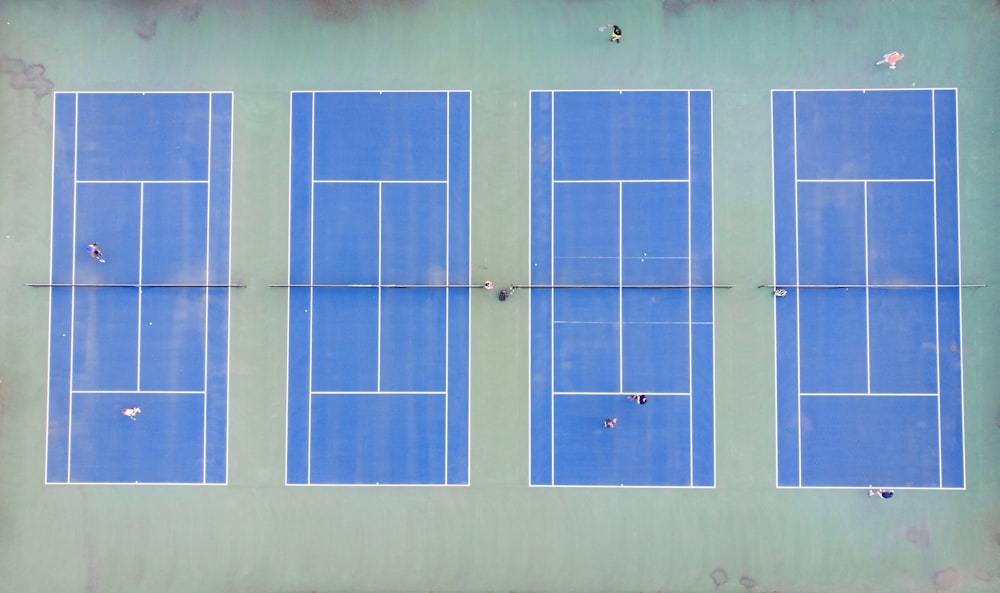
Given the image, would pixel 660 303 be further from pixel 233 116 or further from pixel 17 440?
pixel 17 440

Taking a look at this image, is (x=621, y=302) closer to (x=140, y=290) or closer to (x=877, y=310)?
(x=877, y=310)

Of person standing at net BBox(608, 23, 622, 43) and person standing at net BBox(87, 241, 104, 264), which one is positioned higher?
person standing at net BBox(608, 23, 622, 43)

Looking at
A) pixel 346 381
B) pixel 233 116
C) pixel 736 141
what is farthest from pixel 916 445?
pixel 233 116

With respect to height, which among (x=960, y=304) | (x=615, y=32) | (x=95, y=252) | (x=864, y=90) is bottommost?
(x=960, y=304)

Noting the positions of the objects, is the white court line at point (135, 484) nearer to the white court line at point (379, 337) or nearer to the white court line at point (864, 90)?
the white court line at point (379, 337)

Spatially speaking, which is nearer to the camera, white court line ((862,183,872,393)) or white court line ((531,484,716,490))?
white court line ((862,183,872,393))

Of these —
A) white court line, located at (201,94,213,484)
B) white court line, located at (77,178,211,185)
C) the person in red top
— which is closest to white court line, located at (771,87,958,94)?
the person in red top

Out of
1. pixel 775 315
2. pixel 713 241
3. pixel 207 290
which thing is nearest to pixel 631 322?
pixel 713 241

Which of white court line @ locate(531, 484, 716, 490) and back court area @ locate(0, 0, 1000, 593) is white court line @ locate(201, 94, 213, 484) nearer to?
back court area @ locate(0, 0, 1000, 593)
